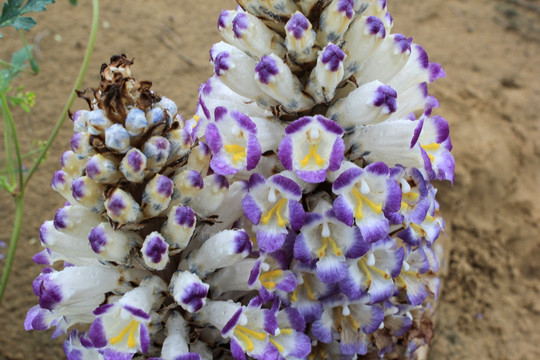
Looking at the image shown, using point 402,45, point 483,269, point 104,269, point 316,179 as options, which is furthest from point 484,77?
point 104,269

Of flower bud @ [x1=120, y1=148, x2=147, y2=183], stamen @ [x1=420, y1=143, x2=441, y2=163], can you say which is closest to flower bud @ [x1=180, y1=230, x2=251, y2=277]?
flower bud @ [x1=120, y1=148, x2=147, y2=183]

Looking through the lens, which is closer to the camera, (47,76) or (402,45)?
(402,45)

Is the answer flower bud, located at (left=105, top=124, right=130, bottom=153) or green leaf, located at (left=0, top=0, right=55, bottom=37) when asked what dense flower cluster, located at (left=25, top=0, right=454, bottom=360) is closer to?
flower bud, located at (left=105, top=124, right=130, bottom=153)

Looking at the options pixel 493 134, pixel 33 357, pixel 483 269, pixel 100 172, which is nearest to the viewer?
pixel 100 172

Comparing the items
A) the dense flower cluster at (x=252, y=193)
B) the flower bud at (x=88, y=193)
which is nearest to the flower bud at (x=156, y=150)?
the dense flower cluster at (x=252, y=193)

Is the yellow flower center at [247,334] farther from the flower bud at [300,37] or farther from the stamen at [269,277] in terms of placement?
the flower bud at [300,37]

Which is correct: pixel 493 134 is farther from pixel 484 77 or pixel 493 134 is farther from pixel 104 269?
pixel 104 269
